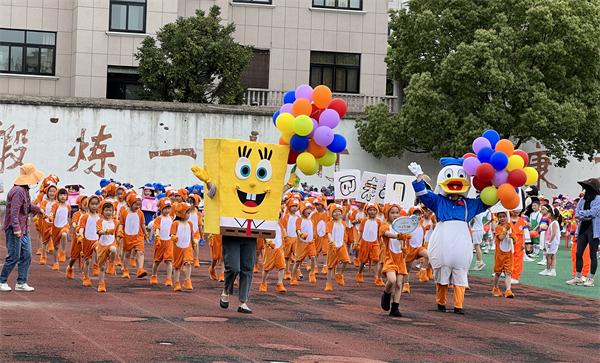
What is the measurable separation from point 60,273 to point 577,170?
23.3 meters

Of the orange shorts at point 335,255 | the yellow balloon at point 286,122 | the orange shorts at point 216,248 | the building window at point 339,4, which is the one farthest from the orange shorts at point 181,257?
the building window at point 339,4

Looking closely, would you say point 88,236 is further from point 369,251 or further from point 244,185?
point 369,251

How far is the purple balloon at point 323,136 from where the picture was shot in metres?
14.3

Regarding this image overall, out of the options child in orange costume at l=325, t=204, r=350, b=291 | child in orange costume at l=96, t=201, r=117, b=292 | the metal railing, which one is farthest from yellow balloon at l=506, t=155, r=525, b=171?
the metal railing

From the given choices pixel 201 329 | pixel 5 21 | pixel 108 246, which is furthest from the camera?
pixel 5 21

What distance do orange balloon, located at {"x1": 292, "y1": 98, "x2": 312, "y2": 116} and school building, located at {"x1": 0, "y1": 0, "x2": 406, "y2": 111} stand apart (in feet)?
79.0

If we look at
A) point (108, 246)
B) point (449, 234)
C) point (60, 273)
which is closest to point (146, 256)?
point (60, 273)

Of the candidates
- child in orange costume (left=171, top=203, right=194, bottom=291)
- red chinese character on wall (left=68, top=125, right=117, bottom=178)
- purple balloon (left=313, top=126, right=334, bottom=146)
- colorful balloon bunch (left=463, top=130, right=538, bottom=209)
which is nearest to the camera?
purple balloon (left=313, top=126, right=334, bottom=146)

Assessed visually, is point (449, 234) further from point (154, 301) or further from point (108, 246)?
point (108, 246)

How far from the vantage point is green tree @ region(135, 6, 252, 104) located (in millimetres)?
35219

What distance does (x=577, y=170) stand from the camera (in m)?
38.7

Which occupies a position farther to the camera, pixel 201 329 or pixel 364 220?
pixel 364 220

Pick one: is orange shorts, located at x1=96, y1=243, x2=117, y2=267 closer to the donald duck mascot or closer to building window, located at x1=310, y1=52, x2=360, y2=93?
the donald duck mascot

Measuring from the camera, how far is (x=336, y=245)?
19281 mm
